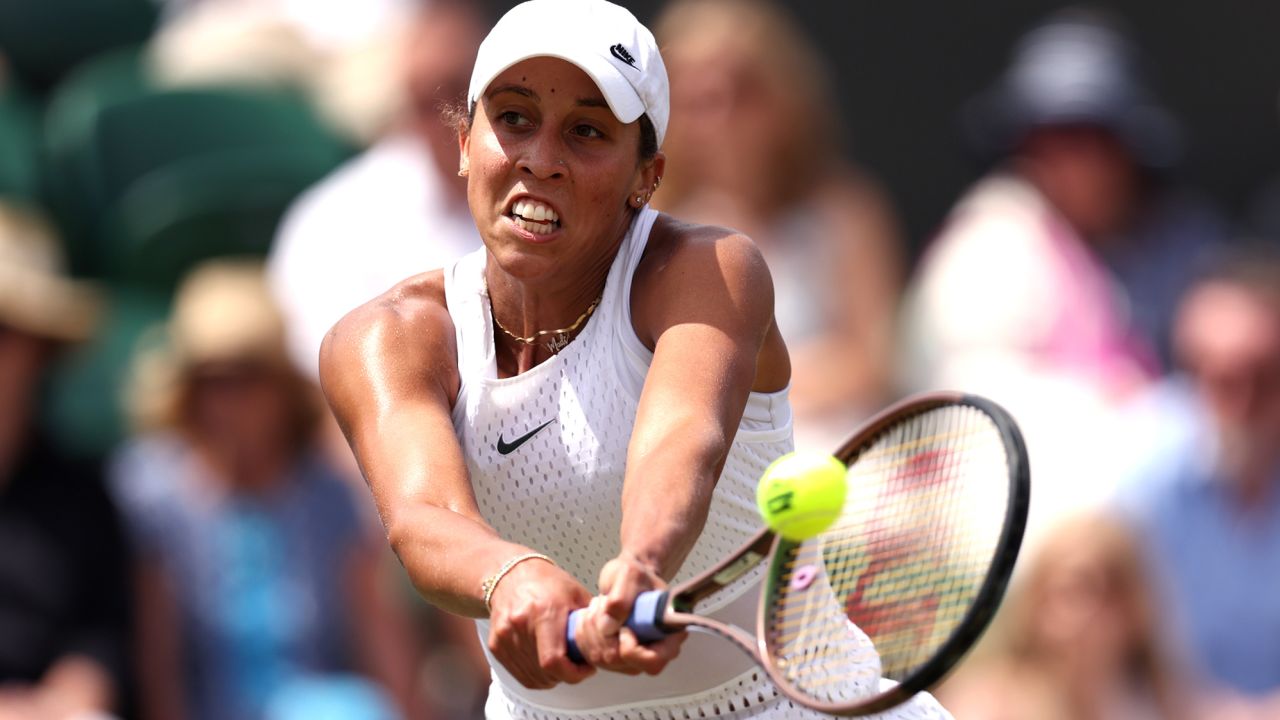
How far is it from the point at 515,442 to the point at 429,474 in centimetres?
27

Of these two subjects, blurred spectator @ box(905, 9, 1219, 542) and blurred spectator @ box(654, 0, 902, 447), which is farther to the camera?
blurred spectator @ box(905, 9, 1219, 542)

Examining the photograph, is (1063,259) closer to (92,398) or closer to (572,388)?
(92,398)

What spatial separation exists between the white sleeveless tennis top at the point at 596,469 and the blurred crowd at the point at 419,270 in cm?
233

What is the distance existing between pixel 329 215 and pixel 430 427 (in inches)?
126

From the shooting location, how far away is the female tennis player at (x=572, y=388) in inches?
112

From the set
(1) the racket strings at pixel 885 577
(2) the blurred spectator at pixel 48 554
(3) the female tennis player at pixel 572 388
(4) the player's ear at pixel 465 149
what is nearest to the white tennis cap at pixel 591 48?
(3) the female tennis player at pixel 572 388

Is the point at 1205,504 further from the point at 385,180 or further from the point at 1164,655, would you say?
the point at 385,180

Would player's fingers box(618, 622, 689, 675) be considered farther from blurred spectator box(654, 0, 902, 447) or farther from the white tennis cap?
blurred spectator box(654, 0, 902, 447)

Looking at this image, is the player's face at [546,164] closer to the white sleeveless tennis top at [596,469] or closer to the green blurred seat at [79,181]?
the white sleeveless tennis top at [596,469]

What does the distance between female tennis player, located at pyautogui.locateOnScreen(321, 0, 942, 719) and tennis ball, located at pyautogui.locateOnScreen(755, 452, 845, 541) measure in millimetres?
A: 118

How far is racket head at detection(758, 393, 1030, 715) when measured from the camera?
8.88 feet

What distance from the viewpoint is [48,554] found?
5.62 m

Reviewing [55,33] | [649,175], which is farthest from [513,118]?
[55,33]

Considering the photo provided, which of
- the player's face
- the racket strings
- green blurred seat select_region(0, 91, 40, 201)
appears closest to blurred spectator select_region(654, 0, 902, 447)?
green blurred seat select_region(0, 91, 40, 201)
